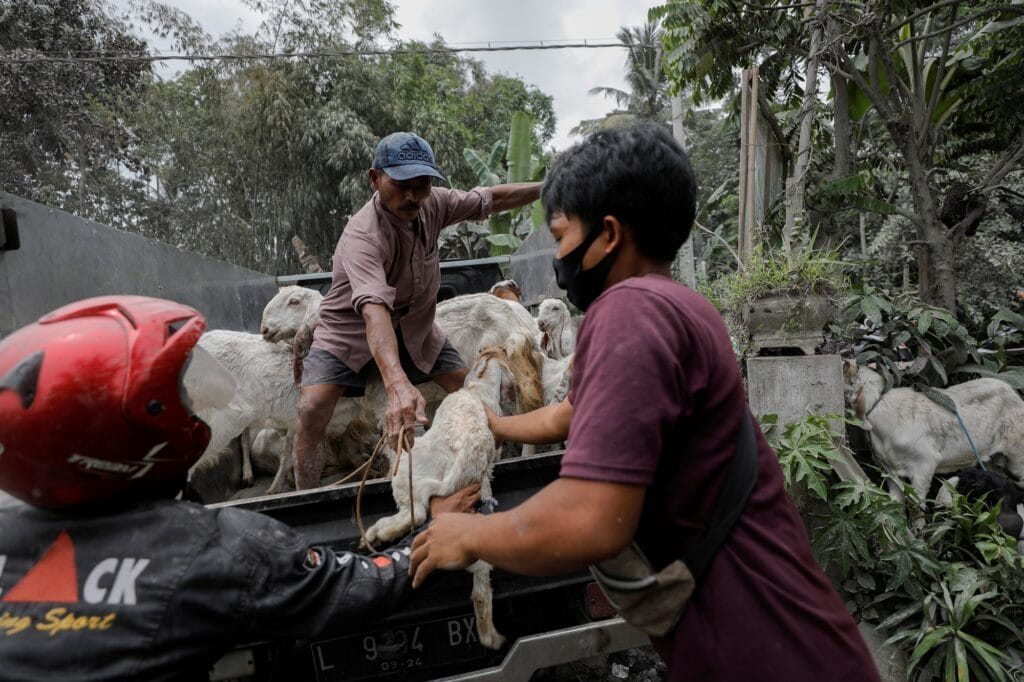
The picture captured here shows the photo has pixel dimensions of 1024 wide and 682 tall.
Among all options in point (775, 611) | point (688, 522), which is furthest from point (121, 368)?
point (775, 611)

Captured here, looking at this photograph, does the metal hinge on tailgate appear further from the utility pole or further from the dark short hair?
the utility pole

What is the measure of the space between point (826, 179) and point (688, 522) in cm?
758

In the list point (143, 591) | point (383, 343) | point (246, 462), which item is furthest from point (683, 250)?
point (143, 591)

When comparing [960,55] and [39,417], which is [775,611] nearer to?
[39,417]

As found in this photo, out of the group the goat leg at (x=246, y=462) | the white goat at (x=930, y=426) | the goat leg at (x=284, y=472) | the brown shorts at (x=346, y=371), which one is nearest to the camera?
the brown shorts at (x=346, y=371)

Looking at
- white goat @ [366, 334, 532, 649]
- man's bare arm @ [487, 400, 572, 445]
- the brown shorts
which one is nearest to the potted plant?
the brown shorts

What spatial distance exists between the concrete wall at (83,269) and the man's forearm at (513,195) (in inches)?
81.5

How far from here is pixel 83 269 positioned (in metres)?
3.16

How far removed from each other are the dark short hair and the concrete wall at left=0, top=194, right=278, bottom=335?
2644mm

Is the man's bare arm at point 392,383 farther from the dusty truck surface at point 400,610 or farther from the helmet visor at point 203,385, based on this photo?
the helmet visor at point 203,385

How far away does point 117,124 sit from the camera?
1593 centimetres

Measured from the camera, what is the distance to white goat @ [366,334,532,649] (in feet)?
6.74

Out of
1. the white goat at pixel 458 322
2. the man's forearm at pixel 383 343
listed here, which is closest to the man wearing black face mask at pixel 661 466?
the man's forearm at pixel 383 343

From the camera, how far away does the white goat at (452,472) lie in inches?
80.9
